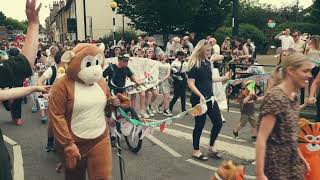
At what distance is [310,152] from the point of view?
4043 millimetres

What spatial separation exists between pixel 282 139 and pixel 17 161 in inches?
200

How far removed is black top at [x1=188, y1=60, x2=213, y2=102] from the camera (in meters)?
6.82

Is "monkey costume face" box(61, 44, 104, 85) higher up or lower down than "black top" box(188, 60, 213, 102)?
higher up

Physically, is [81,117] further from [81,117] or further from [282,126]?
[282,126]

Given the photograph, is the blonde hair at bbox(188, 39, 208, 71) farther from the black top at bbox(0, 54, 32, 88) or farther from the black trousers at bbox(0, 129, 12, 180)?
the black trousers at bbox(0, 129, 12, 180)

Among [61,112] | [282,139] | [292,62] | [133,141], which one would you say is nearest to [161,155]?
[133,141]

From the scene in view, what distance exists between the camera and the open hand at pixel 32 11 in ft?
8.34

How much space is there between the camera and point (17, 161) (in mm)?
7309

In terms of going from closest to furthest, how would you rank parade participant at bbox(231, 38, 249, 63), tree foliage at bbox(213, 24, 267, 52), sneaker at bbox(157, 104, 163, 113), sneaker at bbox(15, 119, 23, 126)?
1. sneaker at bbox(15, 119, 23, 126)
2. sneaker at bbox(157, 104, 163, 113)
3. parade participant at bbox(231, 38, 249, 63)
4. tree foliage at bbox(213, 24, 267, 52)

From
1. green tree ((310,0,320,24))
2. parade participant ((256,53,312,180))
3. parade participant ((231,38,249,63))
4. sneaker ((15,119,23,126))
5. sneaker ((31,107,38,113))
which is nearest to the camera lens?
parade participant ((256,53,312,180))

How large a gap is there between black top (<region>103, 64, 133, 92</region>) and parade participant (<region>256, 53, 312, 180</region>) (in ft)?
17.7

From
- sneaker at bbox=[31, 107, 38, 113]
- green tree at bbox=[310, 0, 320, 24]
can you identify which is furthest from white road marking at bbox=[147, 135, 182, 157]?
green tree at bbox=[310, 0, 320, 24]

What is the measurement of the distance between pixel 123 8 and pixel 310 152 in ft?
93.7

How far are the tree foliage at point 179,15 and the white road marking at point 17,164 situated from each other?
69.4 feet
